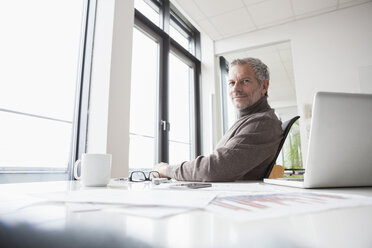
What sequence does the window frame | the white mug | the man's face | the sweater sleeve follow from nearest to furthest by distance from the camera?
1. the white mug
2. the sweater sleeve
3. the man's face
4. the window frame

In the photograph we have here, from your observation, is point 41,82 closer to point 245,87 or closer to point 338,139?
point 245,87

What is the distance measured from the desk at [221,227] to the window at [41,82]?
1388 millimetres

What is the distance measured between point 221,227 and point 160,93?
238 centimetres

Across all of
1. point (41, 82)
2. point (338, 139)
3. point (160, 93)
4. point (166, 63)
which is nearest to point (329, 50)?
point (166, 63)

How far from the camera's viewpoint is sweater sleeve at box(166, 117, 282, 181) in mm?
856

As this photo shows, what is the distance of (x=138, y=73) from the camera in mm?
2299

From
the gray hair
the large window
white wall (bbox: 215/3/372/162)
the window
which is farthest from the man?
white wall (bbox: 215/3/372/162)

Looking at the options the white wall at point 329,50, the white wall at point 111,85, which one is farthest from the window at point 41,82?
the white wall at point 329,50

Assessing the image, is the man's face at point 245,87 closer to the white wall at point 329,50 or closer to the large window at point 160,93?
the large window at point 160,93

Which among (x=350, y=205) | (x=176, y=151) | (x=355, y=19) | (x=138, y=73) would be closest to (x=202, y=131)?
(x=176, y=151)

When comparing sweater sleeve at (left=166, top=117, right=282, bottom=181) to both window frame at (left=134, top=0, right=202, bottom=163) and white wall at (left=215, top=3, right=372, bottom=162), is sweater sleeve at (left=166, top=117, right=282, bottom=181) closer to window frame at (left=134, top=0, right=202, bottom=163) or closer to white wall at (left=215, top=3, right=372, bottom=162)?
window frame at (left=134, top=0, right=202, bottom=163)

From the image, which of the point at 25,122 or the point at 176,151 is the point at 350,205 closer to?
the point at 25,122

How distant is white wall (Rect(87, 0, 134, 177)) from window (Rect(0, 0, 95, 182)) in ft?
0.31

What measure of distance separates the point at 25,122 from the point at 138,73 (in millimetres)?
1099
